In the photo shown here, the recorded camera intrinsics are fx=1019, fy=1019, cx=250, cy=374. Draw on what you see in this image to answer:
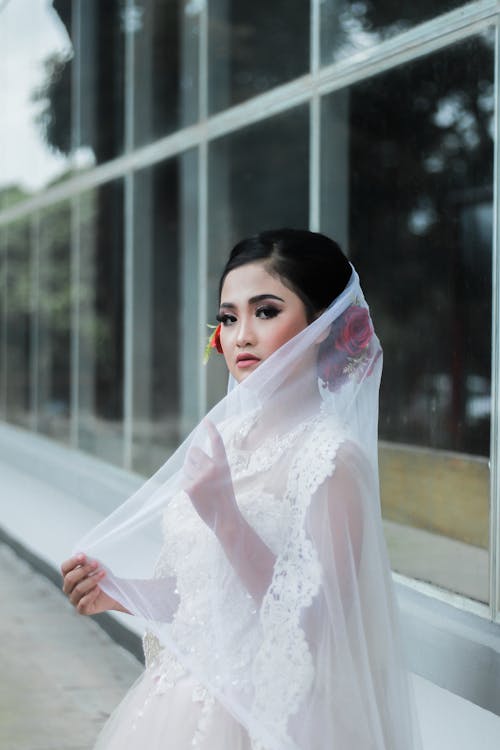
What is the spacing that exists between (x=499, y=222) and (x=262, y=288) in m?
1.65

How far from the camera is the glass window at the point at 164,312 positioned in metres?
8.55

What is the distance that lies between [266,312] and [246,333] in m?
0.06

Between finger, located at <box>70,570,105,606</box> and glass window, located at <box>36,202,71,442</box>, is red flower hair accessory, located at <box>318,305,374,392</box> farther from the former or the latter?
glass window, located at <box>36,202,71,442</box>

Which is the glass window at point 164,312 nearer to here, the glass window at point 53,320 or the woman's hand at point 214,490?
the glass window at point 53,320

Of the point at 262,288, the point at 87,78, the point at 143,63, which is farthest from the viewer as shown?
the point at 87,78

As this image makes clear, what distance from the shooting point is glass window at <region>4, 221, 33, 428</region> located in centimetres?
1195

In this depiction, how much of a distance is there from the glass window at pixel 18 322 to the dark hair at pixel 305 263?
9.97 meters

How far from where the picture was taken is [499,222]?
3377 mm

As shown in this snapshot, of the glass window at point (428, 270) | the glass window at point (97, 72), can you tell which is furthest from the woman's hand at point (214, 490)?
the glass window at point (97, 72)

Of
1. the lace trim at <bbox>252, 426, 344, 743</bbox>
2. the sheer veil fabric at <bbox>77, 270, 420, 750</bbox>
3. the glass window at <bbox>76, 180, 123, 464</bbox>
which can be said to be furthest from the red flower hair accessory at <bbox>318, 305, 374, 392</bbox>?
the glass window at <bbox>76, 180, 123, 464</bbox>

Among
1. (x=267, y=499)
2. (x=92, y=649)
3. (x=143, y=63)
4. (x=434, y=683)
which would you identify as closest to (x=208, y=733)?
(x=267, y=499)

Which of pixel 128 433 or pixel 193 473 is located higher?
pixel 193 473

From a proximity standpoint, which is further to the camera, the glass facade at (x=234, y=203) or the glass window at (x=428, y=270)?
the glass facade at (x=234, y=203)

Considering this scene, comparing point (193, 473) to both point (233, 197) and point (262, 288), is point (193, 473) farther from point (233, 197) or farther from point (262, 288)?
point (233, 197)
